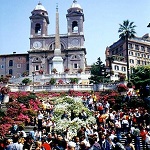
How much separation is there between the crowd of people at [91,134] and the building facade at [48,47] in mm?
62149

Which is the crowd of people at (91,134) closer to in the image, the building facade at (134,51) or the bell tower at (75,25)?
the bell tower at (75,25)

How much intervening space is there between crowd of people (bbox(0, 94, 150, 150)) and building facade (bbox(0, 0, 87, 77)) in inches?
2447

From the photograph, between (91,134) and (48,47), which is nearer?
(91,134)

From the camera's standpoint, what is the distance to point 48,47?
98.1 m

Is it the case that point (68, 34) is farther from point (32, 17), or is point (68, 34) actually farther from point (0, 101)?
point (0, 101)

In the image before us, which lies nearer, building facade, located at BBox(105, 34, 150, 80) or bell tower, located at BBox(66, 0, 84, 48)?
bell tower, located at BBox(66, 0, 84, 48)

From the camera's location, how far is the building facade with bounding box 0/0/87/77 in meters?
94.8

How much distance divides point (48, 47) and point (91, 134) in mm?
82601

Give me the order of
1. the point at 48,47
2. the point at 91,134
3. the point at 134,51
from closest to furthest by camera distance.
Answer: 1. the point at 91,134
2. the point at 48,47
3. the point at 134,51

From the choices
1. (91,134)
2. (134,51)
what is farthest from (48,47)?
(91,134)

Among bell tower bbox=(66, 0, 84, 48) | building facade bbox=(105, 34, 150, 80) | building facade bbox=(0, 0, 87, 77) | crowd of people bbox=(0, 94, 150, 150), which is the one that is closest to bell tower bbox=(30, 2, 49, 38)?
building facade bbox=(0, 0, 87, 77)

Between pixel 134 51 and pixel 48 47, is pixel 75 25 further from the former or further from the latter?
pixel 134 51

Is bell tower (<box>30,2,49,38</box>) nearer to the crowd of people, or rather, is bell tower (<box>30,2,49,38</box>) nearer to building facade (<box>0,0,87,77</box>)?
building facade (<box>0,0,87,77</box>)

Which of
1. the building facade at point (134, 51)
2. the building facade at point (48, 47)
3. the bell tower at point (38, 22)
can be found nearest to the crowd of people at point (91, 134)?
→ the building facade at point (48, 47)
